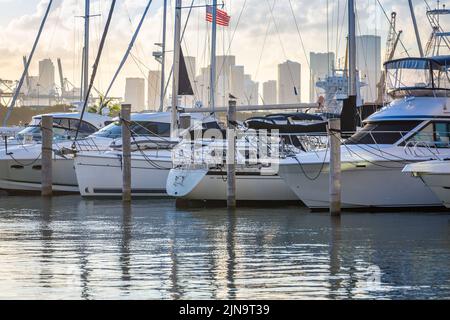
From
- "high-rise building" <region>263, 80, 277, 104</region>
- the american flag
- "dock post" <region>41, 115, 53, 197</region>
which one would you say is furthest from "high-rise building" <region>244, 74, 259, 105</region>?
"dock post" <region>41, 115, 53, 197</region>

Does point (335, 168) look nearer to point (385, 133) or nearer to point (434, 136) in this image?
point (385, 133)

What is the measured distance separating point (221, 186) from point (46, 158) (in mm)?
7113

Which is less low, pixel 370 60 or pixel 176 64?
pixel 370 60

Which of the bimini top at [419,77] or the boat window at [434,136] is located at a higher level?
the bimini top at [419,77]

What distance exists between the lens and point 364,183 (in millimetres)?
26516

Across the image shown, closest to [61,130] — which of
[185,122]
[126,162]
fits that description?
[185,122]

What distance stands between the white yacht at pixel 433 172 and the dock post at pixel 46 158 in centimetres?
1335

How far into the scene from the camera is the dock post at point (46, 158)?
33500mm

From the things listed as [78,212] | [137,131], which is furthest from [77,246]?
[137,131]

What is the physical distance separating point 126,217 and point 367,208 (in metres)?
6.20

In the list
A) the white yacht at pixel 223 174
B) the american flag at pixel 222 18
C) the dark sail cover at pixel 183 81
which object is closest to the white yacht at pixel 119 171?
the dark sail cover at pixel 183 81

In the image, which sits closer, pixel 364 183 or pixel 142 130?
pixel 364 183

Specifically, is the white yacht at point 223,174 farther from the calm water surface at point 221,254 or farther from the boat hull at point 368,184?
the boat hull at point 368,184

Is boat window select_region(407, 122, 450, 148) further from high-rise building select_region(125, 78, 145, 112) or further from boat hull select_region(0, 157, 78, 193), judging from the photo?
high-rise building select_region(125, 78, 145, 112)
